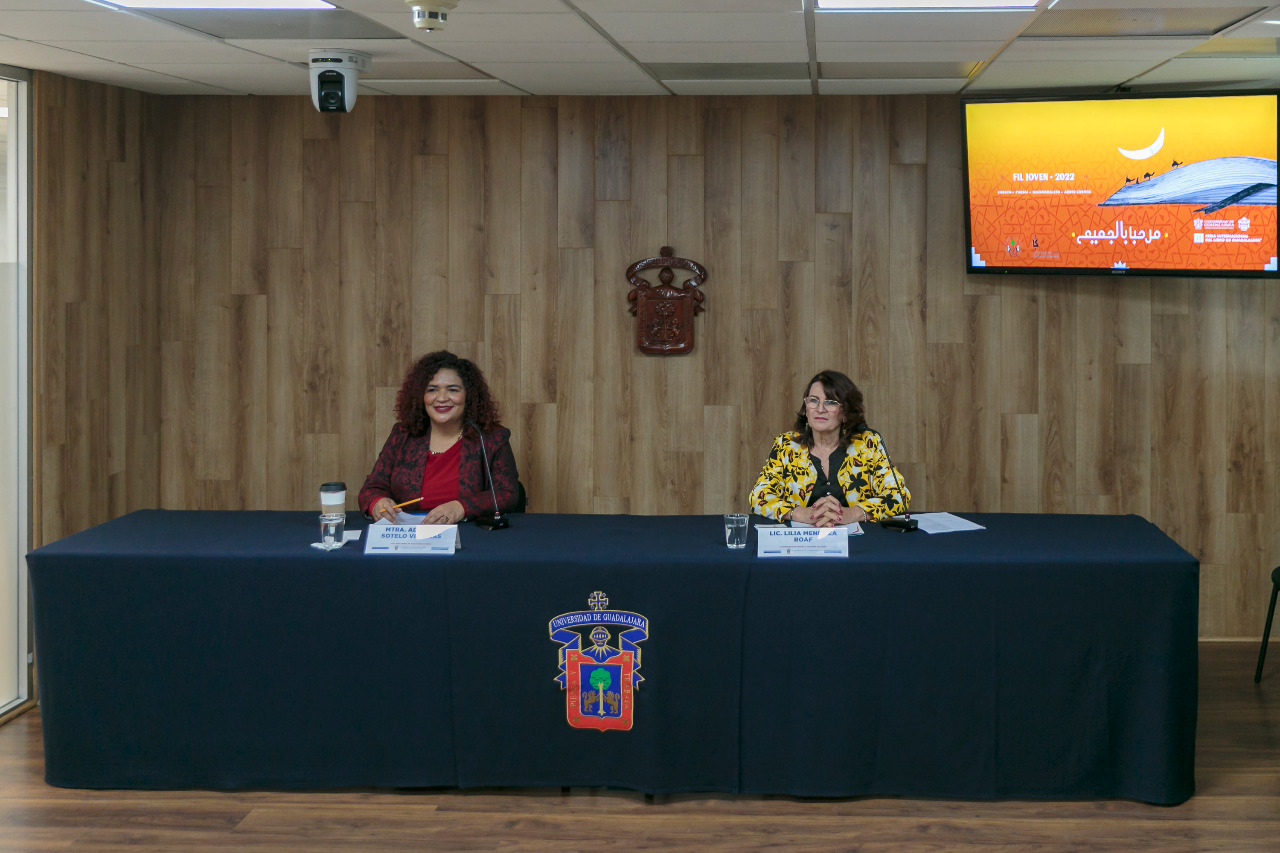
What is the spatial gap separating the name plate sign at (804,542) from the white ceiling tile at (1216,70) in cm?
233

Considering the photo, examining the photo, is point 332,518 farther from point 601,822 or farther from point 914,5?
point 914,5

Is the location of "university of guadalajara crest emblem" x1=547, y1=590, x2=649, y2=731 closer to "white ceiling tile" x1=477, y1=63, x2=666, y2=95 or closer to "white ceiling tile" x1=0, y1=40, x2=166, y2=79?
"white ceiling tile" x1=477, y1=63, x2=666, y2=95

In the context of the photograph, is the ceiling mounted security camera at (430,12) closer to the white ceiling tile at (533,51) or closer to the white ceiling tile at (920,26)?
the white ceiling tile at (533,51)

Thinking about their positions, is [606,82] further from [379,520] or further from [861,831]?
[861,831]

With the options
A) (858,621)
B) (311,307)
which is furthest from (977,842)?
(311,307)

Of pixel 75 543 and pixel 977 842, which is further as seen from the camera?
pixel 75 543

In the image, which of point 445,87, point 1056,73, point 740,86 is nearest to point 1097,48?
point 1056,73

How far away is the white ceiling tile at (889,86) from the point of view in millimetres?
4617

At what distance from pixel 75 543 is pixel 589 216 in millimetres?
2534

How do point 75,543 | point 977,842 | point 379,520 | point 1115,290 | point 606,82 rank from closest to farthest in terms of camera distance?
point 977,842
point 75,543
point 379,520
point 606,82
point 1115,290

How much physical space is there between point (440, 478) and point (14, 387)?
1627 millimetres

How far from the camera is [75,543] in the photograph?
3.51m

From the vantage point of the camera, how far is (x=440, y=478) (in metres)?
4.26

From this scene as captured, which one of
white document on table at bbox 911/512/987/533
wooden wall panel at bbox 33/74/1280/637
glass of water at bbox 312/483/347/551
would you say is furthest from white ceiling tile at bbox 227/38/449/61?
white document on table at bbox 911/512/987/533
